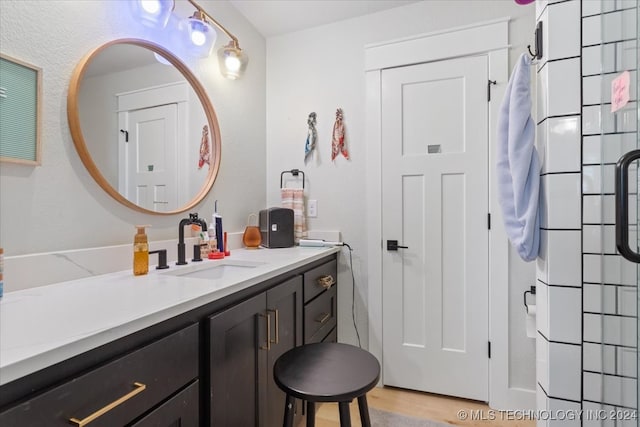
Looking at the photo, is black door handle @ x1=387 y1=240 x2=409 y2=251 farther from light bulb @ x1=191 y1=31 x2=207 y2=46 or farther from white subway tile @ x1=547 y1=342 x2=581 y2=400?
light bulb @ x1=191 y1=31 x2=207 y2=46

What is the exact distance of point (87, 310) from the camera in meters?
0.77

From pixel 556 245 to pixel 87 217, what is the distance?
5.35 ft

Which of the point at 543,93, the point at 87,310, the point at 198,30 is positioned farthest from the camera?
the point at 198,30

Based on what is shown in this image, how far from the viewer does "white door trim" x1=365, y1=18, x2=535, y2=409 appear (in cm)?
181

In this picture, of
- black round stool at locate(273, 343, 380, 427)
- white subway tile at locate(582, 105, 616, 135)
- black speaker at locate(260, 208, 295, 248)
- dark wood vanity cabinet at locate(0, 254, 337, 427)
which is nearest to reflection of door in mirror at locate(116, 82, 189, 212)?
black speaker at locate(260, 208, 295, 248)

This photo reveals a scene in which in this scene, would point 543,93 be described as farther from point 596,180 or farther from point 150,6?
point 150,6

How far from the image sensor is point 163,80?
5.03 ft

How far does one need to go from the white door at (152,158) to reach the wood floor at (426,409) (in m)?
1.46

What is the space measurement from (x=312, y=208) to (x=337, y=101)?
0.78m

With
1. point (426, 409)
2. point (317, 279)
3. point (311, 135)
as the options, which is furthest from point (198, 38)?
point (426, 409)

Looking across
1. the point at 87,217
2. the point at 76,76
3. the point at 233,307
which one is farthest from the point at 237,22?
the point at 233,307

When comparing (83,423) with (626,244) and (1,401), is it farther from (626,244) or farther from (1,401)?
(626,244)

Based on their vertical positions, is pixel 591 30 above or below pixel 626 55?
above

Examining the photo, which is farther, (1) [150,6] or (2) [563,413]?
(1) [150,6]
